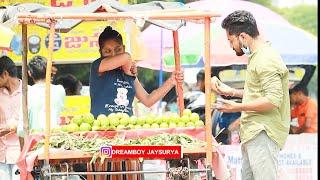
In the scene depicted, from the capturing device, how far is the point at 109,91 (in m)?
9.26

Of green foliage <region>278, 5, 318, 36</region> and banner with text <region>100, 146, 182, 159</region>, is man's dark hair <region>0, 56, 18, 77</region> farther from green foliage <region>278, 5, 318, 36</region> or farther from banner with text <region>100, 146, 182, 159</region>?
green foliage <region>278, 5, 318, 36</region>

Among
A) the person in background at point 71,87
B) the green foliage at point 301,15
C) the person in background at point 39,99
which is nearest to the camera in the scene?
the person in background at point 39,99

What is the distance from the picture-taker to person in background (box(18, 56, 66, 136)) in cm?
1025

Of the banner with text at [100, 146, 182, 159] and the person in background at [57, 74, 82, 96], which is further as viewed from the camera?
the person in background at [57, 74, 82, 96]

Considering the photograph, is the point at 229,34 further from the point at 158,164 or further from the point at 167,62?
the point at 167,62

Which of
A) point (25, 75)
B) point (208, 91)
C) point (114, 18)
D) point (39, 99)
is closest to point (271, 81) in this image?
point (208, 91)

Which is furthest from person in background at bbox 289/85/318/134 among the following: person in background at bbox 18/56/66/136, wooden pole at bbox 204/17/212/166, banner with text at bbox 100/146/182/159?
banner with text at bbox 100/146/182/159

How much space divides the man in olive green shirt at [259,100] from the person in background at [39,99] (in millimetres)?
2681

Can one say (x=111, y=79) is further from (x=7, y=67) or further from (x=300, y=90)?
(x=300, y=90)

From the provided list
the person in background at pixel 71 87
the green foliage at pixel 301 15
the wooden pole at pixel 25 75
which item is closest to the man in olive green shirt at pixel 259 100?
the wooden pole at pixel 25 75

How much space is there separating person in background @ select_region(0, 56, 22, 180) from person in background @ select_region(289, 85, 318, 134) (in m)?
6.68

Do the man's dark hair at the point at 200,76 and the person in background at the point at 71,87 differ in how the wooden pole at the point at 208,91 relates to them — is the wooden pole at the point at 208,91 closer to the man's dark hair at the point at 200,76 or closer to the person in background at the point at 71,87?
the man's dark hair at the point at 200,76

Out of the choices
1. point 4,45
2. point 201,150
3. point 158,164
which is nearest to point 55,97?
point 4,45

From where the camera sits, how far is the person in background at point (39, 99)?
10.2 metres
